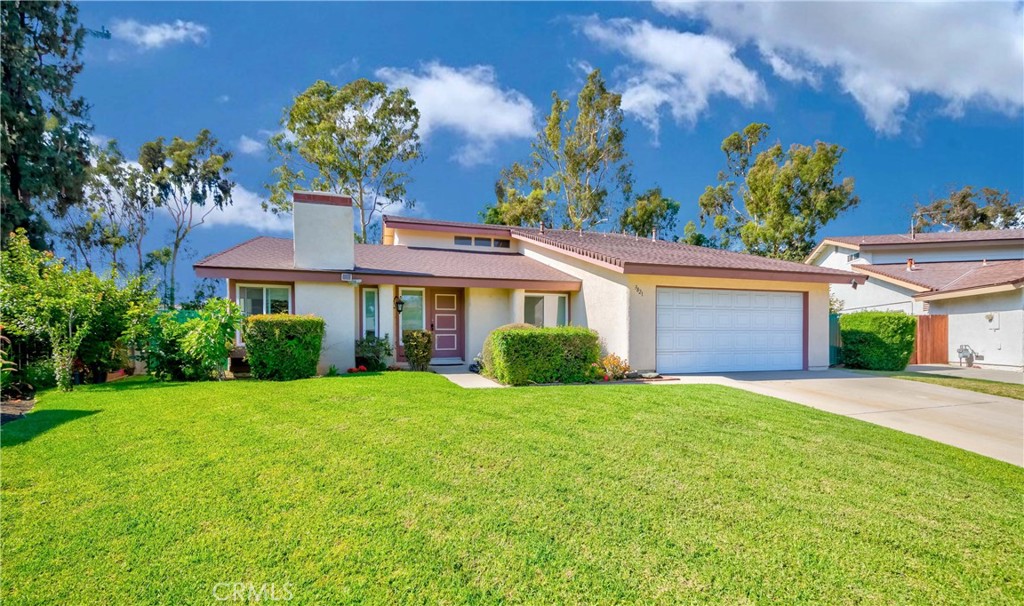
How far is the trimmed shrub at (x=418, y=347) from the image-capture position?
11.8 metres

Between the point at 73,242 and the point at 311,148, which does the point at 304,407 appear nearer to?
Result: the point at 311,148

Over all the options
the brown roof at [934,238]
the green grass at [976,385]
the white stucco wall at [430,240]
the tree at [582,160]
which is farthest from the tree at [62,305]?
the brown roof at [934,238]

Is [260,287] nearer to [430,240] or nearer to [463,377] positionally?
[463,377]

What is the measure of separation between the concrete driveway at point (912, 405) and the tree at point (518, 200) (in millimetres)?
20540

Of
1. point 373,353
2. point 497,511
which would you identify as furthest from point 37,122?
point 497,511

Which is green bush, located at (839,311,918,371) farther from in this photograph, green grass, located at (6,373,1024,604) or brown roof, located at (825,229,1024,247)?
brown roof, located at (825,229,1024,247)

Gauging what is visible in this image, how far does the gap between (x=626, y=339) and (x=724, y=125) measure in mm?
27317

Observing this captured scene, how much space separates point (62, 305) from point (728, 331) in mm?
14811

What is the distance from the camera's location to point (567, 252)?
13.9 m

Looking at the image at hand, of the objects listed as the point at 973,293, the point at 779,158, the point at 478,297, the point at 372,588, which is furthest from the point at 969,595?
the point at 779,158

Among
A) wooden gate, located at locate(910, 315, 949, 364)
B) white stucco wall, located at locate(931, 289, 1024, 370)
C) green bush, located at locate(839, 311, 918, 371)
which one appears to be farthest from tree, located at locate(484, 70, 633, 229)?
white stucco wall, located at locate(931, 289, 1024, 370)

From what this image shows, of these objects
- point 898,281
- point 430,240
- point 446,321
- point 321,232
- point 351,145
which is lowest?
point 446,321

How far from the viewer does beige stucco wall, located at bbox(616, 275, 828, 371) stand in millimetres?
11039

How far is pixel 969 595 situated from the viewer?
269cm
